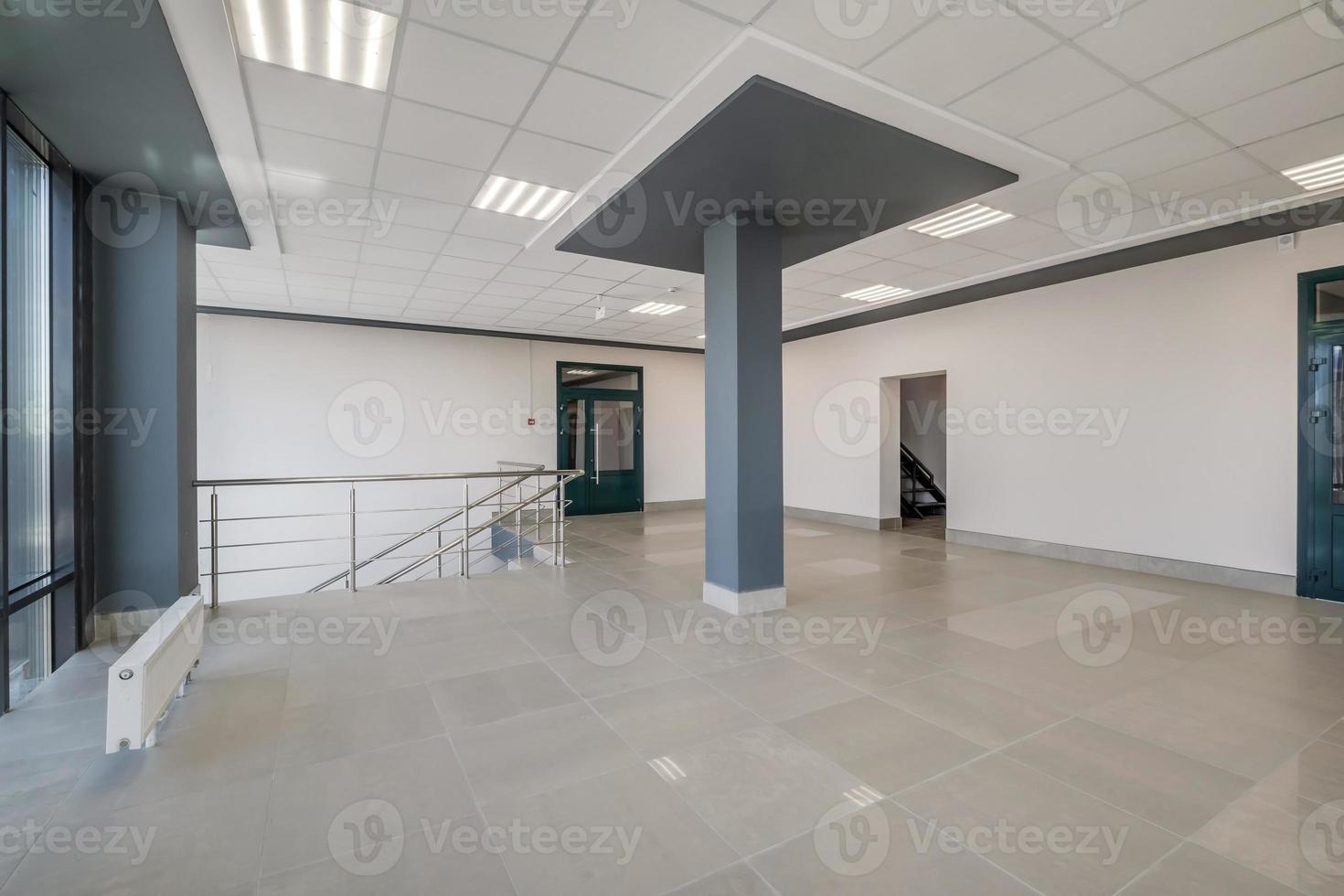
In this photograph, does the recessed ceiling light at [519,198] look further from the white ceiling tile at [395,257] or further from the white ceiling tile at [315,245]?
the white ceiling tile at [315,245]

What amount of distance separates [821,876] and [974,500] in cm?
682

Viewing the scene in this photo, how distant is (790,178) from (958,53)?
1247 millimetres

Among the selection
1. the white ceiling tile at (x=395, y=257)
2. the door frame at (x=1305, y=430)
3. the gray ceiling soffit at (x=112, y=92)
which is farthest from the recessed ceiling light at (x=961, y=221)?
the gray ceiling soffit at (x=112, y=92)

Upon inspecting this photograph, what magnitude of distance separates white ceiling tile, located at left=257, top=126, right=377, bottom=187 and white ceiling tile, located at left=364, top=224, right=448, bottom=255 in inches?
37.7

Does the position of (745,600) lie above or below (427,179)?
below

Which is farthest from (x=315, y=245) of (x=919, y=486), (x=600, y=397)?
(x=919, y=486)

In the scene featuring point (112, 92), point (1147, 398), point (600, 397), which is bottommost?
point (1147, 398)

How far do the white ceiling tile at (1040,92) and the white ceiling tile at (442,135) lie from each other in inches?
106

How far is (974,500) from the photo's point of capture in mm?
7633

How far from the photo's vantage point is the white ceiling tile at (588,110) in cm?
303

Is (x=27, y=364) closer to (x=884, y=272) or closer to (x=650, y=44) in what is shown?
(x=650, y=44)

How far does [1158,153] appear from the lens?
12.4ft

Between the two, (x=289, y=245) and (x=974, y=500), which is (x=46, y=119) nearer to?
(x=289, y=245)

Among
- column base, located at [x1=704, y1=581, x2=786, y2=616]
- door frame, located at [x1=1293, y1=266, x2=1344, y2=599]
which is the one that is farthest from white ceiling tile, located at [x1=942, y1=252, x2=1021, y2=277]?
column base, located at [x1=704, y1=581, x2=786, y2=616]
